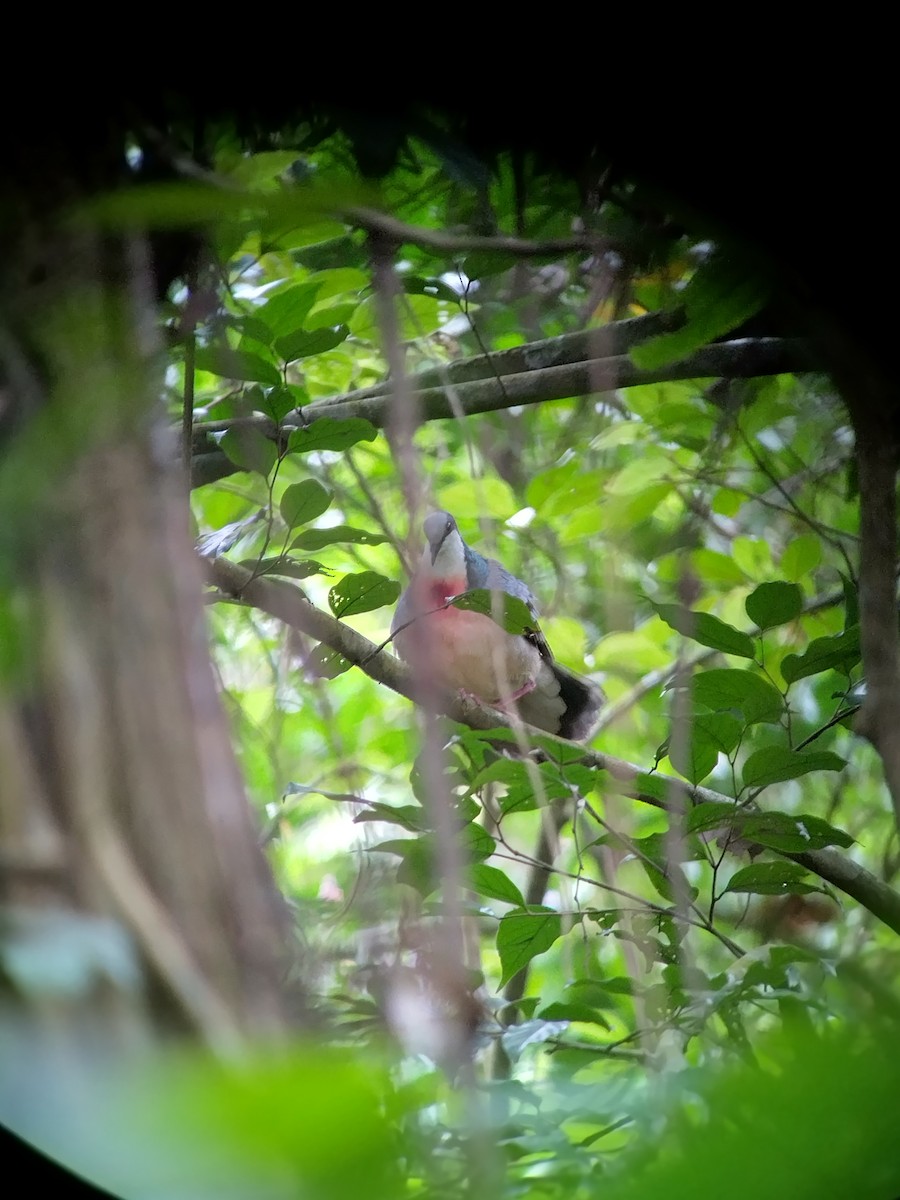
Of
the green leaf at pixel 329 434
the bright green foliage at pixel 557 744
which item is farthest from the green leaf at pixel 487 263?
the green leaf at pixel 329 434

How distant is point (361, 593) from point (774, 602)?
11.1 inches

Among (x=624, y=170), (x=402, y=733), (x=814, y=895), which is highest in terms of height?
(x=624, y=170)

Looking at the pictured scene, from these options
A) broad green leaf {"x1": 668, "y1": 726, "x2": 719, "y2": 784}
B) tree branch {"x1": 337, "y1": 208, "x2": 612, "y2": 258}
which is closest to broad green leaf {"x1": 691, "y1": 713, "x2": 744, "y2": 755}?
broad green leaf {"x1": 668, "y1": 726, "x2": 719, "y2": 784}

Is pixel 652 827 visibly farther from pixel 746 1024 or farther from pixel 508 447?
pixel 508 447

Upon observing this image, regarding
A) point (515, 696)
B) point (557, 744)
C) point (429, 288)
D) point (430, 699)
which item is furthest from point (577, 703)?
point (429, 288)

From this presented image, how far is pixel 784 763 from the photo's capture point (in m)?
0.69

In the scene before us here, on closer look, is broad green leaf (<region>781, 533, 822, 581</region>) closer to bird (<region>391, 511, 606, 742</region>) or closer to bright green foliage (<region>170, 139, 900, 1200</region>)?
bright green foliage (<region>170, 139, 900, 1200</region>)

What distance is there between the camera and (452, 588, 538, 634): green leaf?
2.18ft

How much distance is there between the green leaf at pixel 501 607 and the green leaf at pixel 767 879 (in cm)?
22

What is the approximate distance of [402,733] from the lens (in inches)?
23.3

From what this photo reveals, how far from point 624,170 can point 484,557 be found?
27cm

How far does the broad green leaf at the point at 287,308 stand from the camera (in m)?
0.56

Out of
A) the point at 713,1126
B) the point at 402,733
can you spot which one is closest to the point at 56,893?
the point at 402,733

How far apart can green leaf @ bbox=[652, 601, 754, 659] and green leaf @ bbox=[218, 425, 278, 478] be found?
0.92ft
